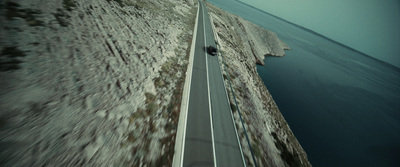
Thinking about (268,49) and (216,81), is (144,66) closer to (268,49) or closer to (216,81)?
(216,81)

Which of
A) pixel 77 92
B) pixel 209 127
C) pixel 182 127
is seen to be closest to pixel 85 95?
pixel 77 92

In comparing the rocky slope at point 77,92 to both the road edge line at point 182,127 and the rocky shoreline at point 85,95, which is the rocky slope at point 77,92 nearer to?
the rocky shoreline at point 85,95

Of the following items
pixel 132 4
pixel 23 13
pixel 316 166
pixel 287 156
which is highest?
pixel 132 4

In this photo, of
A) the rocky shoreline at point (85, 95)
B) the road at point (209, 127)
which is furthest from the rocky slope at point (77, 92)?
the road at point (209, 127)

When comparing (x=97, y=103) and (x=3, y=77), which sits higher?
(x=3, y=77)

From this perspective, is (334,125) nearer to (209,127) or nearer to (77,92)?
(209,127)

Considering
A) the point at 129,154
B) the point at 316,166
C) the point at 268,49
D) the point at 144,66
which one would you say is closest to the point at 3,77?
the point at 129,154
